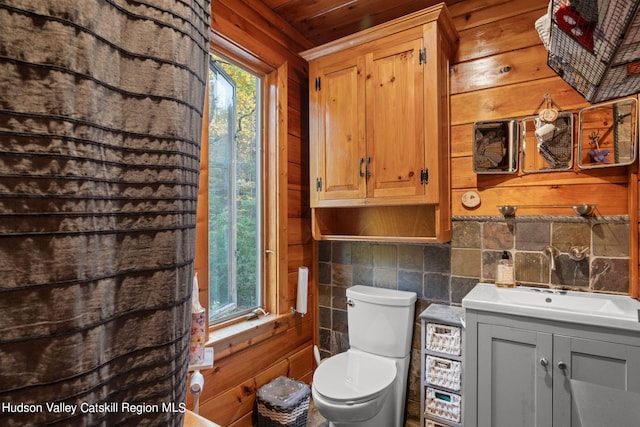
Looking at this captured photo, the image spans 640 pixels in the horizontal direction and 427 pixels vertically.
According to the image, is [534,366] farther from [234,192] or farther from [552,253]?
[234,192]

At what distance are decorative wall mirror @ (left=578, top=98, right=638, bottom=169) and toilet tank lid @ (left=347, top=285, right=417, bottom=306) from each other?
3.72 feet

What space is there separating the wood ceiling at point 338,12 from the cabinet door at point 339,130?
316mm

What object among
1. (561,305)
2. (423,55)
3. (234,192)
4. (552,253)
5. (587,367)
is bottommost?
(587,367)

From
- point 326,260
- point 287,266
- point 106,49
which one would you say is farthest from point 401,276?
point 106,49

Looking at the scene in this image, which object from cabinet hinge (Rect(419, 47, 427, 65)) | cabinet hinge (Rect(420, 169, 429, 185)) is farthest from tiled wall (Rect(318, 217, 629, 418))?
cabinet hinge (Rect(419, 47, 427, 65))

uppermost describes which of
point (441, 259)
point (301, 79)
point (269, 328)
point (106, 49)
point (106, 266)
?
point (301, 79)

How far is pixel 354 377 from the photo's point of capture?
68.3 inches

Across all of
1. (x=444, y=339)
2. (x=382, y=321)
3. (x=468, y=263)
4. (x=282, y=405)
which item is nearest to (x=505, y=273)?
(x=468, y=263)

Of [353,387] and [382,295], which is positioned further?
[382,295]

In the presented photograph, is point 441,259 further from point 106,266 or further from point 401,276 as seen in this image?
point 106,266

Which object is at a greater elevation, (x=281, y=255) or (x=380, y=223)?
(x=380, y=223)

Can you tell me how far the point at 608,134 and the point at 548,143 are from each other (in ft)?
0.79

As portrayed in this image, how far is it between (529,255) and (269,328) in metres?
1.55

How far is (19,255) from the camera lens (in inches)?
15.9
